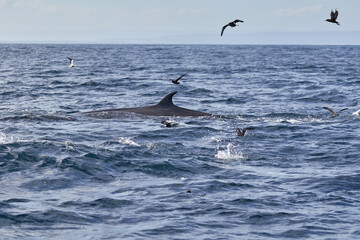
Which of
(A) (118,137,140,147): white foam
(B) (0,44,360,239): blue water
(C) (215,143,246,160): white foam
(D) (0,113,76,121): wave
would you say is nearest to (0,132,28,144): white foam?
(B) (0,44,360,239): blue water

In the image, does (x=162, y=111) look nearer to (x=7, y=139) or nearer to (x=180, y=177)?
(x=7, y=139)

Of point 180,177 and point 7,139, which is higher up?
point 7,139

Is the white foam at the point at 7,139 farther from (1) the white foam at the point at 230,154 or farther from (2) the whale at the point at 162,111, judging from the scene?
(1) the white foam at the point at 230,154

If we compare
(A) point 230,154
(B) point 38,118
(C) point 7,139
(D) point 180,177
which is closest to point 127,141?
(A) point 230,154

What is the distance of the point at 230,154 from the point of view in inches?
607

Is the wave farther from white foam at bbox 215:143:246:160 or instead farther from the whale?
white foam at bbox 215:143:246:160

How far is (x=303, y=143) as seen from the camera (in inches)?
689

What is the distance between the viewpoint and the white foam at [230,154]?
1511cm

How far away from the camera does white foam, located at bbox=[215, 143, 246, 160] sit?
15.1 metres

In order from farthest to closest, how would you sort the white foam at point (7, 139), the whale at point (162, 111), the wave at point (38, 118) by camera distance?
the whale at point (162, 111) < the wave at point (38, 118) < the white foam at point (7, 139)

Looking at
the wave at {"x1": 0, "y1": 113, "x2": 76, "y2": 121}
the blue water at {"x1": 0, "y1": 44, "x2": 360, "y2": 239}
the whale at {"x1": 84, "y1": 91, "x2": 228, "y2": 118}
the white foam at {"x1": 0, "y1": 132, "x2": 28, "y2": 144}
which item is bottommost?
the blue water at {"x1": 0, "y1": 44, "x2": 360, "y2": 239}

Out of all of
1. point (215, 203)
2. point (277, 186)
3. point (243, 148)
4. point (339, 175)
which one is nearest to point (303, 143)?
point (243, 148)

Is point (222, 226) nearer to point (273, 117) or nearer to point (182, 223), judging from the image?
point (182, 223)


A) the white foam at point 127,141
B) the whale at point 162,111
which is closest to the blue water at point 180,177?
the white foam at point 127,141
